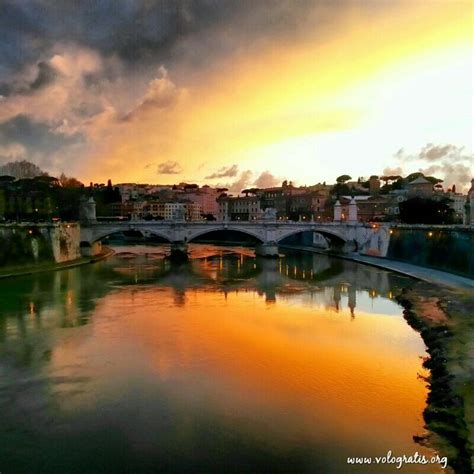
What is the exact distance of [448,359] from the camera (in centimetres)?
1098

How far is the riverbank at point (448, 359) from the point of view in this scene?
7363mm

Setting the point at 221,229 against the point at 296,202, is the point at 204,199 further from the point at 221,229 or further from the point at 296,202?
the point at 221,229

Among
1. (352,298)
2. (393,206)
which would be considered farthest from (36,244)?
(393,206)

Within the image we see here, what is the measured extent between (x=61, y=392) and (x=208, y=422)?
320 centimetres

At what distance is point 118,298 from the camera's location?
20969 mm

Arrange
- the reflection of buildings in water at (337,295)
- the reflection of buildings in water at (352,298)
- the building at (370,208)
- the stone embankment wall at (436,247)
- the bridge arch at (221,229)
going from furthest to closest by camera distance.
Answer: the building at (370,208) → the bridge arch at (221,229) → the stone embankment wall at (436,247) → the reflection of buildings in water at (337,295) → the reflection of buildings in water at (352,298)

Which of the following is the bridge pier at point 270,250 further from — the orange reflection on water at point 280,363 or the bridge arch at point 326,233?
the orange reflection on water at point 280,363

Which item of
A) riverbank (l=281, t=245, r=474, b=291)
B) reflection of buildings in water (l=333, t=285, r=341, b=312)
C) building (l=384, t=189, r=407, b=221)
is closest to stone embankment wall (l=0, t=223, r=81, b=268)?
reflection of buildings in water (l=333, t=285, r=341, b=312)

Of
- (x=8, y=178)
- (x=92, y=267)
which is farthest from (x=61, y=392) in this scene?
(x=8, y=178)

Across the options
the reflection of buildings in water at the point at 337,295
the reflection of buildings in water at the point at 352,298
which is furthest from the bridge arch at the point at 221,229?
the reflection of buildings in water at the point at 352,298

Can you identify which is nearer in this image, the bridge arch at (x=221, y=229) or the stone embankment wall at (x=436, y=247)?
the stone embankment wall at (x=436, y=247)

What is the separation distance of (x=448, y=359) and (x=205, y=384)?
534cm

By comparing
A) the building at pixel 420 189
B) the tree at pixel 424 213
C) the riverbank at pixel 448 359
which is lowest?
the riverbank at pixel 448 359

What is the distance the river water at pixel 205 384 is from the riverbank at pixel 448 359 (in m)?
0.30
